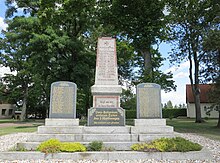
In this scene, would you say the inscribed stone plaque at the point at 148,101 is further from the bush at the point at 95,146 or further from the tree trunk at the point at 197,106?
the tree trunk at the point at 197,106

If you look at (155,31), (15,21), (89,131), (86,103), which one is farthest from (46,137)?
(86,103)

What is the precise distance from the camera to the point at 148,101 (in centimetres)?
916

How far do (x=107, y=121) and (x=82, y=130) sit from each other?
1141 millimetres

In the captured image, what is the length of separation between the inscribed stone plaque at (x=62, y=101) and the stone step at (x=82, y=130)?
706 mm

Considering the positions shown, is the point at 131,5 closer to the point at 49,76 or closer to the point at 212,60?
the point at 212,60

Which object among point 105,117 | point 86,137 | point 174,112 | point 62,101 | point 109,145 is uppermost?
point 62,101

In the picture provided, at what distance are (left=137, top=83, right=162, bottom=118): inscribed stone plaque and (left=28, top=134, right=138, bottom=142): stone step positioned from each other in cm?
135

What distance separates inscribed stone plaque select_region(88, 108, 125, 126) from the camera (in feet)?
28.8

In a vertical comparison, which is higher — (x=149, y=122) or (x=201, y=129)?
(x=149, y=122)

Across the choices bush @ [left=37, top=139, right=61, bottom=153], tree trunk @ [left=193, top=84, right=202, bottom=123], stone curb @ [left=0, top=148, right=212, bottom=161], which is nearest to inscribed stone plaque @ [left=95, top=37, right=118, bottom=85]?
bush @ [left=37, top=139, right=61, bottom=153]

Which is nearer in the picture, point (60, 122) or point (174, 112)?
point (60, 122)

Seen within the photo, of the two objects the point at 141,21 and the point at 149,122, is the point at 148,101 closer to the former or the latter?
the point at 149,122

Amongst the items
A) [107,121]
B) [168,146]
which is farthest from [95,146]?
[168,146]

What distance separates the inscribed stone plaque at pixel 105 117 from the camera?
879cm
